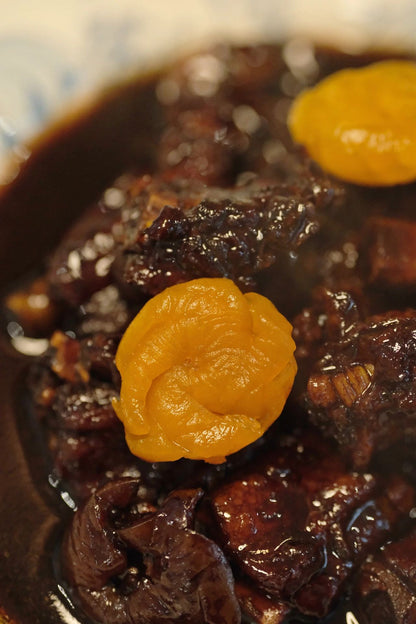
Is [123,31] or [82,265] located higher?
[123,31]

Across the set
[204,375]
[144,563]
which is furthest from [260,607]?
[204,375]

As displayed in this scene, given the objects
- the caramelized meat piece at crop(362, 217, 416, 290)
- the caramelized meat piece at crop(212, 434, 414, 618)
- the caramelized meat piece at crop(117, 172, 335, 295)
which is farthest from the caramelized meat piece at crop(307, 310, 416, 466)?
the caramelized meat piece at crop(117, 172, 335, 295)

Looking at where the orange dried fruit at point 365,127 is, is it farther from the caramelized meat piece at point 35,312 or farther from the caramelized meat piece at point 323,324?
the caramelized meat piece at point 35,312

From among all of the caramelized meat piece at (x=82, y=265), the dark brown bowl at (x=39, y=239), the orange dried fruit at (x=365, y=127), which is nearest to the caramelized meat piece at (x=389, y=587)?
the dark brown bowl at (x=39, y=239)

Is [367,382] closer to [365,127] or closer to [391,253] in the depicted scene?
[391,253]

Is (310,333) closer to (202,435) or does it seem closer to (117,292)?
(202,435)

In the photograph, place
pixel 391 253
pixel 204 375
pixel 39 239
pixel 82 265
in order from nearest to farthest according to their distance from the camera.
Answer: pixel 204 375, pixel 391 253, pixel 82 265, pixel 39 239
